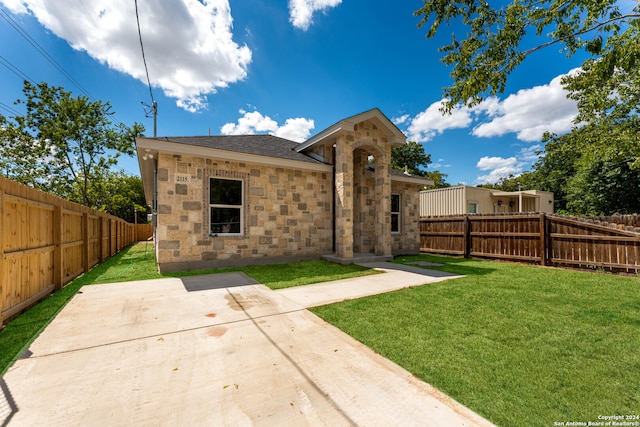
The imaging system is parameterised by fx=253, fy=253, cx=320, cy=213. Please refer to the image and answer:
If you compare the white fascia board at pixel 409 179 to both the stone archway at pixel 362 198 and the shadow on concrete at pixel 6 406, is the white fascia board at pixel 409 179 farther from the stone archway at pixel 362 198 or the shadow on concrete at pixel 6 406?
A: the shadow on concrete at pixel 6 406

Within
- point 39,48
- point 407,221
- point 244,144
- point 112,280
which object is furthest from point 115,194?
point 407,221

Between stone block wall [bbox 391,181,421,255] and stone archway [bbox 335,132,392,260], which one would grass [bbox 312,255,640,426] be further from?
stone block wall [bbox 391,181,421,255]

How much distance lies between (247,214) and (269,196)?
92 centimetres

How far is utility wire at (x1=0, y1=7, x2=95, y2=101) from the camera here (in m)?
8.61

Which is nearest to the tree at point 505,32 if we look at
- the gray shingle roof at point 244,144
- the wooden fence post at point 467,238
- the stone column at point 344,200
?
the stone column at point 344,200

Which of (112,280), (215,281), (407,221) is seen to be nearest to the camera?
(215,281)

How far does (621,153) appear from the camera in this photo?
1322cm

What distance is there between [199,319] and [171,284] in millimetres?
2529

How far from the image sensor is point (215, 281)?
5.93m

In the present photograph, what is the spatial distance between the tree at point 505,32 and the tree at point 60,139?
59.1 ft

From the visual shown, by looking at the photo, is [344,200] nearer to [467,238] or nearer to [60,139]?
[467,238]

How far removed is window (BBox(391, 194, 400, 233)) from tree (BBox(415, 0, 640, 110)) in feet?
19.0

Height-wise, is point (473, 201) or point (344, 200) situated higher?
point (473, 201)

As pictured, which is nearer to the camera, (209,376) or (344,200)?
(209,376)
